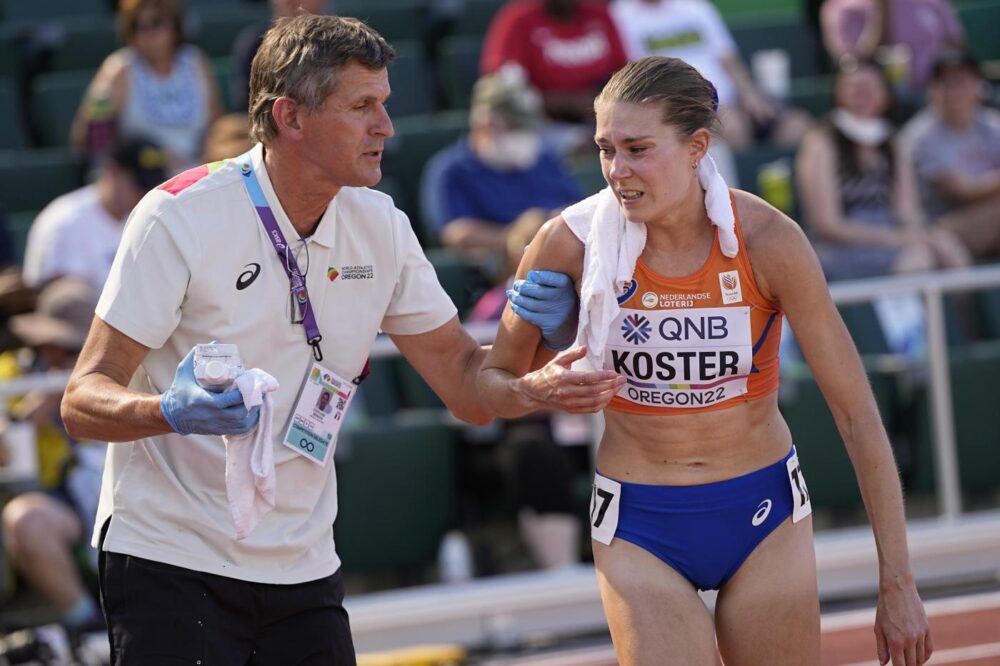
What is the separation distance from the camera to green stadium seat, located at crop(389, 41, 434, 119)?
8.73 m

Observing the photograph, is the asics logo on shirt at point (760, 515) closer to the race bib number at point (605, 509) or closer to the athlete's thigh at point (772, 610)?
the athlete's thigh at point (772, 610)

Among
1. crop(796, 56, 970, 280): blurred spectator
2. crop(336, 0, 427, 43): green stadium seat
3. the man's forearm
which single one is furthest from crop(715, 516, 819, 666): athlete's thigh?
crop(336, 0, 427, 43): green stadium seat

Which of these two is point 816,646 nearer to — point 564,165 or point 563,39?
point 564,165

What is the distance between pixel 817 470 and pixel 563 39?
2802 millimetres

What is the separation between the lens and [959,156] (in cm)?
841

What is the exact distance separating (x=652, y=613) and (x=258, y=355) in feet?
3.37

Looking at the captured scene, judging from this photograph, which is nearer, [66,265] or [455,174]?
[66,265]

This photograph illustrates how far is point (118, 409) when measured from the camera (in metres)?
3.22

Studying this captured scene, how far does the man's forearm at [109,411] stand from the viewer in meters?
3.20

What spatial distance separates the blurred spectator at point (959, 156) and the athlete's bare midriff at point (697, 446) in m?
4.87

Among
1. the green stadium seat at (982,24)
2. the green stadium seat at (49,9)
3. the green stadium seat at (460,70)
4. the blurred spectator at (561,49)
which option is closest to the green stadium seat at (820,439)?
the blurred spectator at (561,49)

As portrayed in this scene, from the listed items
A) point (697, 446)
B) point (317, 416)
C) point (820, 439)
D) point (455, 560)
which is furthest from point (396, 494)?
point (697, 446)

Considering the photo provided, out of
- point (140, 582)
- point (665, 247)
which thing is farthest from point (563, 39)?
point (140, 582)

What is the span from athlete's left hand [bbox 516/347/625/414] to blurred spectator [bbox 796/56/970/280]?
4.60 metres
